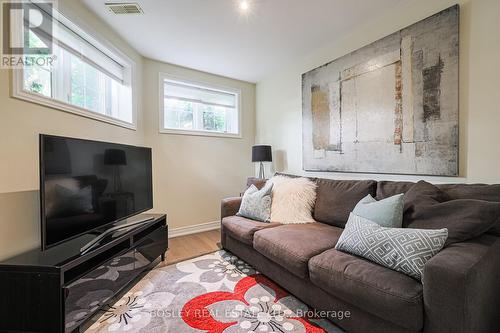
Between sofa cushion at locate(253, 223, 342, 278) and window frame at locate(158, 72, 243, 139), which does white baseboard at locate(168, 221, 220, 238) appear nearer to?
window frame at locate(158, 72, 243, 139)

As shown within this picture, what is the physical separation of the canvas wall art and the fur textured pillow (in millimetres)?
517

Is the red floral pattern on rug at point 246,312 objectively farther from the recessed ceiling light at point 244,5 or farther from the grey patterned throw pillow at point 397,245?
the recessed ceiling light at point 244,5

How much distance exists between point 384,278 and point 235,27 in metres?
2.56

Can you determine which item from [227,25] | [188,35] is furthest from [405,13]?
[188,35]

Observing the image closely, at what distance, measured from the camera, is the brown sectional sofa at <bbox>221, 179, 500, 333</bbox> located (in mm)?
984

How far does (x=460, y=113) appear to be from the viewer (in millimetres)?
1761

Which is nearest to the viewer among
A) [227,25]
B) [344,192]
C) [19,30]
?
[19,30]

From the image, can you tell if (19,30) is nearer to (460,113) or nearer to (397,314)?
(397,314)

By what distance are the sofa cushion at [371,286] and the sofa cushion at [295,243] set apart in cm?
10

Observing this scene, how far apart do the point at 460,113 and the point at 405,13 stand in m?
1.05

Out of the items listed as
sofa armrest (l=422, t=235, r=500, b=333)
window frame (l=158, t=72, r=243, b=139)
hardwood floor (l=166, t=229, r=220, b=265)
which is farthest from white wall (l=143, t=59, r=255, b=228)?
sofa armrest (l=422, t=235, r=500, b=333)

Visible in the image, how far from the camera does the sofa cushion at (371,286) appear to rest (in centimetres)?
106

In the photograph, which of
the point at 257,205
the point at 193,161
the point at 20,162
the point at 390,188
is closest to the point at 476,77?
the point at 390,188

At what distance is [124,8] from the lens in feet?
6.86
